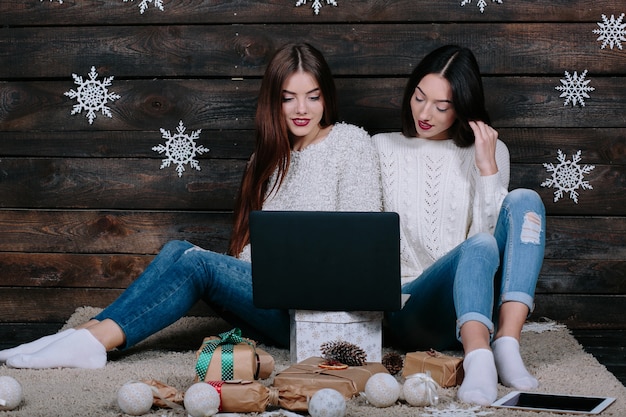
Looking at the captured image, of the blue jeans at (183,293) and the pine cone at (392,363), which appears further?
the blue jeans at (183,293)

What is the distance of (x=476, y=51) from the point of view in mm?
2689

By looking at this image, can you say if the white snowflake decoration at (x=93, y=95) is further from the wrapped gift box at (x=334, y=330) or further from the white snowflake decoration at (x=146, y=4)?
the wrapped gift box at (x=334, y=330)

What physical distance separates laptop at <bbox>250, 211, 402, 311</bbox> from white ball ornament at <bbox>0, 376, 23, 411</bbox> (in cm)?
56

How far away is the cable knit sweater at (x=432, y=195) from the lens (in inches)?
90.5

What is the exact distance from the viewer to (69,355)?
78.6 inches

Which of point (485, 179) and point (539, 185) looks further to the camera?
point (539, 185)

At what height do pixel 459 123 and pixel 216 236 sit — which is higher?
pixel 459 123

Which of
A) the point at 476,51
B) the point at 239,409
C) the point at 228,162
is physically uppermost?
the point at 476,51

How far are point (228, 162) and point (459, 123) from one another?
80 centimetres

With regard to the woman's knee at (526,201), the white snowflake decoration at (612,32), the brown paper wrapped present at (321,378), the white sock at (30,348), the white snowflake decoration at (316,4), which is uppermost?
the white snowflake decoration at (316,4)

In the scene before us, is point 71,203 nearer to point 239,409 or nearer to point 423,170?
point 423,170

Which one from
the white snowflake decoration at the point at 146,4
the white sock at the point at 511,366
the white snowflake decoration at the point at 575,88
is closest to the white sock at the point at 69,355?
the white sock at the point at 511,366

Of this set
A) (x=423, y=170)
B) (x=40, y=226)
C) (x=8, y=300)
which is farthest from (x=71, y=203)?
(x=423, y=170)

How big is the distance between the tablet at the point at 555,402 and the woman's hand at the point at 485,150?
25.5 inches
